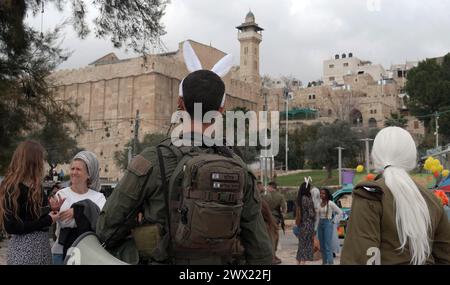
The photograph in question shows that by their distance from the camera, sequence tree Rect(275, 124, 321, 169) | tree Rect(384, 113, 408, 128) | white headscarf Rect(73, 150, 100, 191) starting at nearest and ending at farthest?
white headscarf Rect(73, 150, 100, 191)
tree Rect(384, 113, 408, 128)
tree Rect(275, 124, 321, 169)

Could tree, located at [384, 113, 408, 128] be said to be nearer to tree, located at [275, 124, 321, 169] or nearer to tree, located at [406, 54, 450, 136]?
tree, located at [406, 54, 450, 136]

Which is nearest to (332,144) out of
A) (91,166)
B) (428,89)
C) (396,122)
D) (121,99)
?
(396,122)

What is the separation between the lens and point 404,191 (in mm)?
2084

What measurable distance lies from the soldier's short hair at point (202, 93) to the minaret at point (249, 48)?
283 ft

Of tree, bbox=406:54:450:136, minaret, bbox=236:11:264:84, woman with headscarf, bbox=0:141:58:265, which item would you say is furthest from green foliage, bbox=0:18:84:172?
minaret, bbox=236:11:264:84

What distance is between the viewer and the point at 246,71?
8862cm

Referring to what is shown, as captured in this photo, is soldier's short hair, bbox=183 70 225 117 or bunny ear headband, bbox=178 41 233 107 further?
bunny ear headband, bbox=178 41 233 107

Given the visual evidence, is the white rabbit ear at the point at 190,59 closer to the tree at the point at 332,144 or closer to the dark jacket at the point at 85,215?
the dark jacket at the point at 85,215

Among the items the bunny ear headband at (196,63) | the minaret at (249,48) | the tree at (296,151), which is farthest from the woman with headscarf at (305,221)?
the minaret at (249,48)

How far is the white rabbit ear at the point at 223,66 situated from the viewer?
240 cm

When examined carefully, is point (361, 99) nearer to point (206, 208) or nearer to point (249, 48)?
point (249, 48)

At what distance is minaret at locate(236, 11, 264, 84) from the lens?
8831cm

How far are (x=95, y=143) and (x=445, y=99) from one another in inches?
1744

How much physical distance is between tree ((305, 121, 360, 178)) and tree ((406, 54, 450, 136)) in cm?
956
